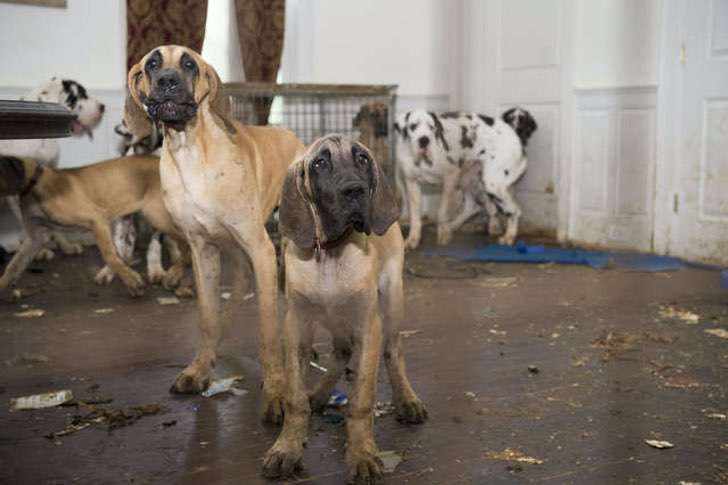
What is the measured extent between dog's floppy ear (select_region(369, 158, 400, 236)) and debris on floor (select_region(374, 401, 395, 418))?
81 cm

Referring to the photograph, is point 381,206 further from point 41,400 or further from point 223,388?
point 41,400

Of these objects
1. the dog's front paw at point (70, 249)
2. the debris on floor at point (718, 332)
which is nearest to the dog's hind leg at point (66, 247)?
the dog's front paw at point (70, 249)

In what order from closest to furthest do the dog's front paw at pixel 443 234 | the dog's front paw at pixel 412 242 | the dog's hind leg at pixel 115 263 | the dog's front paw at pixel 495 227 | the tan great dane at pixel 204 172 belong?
the tan great dane at pixel 204 172 → the dog's hind leg at pixel 115 263 → the dog's front paw at pixel 412 242 → the dog's front paw at pixel 443 234 → the dog's front paw at pixel 495 227

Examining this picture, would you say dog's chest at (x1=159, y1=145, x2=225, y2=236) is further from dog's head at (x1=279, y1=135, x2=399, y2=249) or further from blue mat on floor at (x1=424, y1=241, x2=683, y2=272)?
blue mat on floor at (x1=424, y1=241, x2=683, y2=272)

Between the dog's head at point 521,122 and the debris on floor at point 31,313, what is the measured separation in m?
3.99

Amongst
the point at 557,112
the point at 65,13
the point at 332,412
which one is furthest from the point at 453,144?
the point at 332,412

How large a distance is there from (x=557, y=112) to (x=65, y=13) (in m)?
3.84

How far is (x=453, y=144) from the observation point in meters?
7.07

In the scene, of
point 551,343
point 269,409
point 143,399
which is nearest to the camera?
point 269,409

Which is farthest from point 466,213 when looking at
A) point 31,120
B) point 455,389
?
point 31,120

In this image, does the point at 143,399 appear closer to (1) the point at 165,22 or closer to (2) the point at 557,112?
(1) the point at 165,22

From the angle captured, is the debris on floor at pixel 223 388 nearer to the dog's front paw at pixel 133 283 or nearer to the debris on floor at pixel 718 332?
the dog's front paw at pixel 133 283

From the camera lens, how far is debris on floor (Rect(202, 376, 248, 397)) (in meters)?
3.28

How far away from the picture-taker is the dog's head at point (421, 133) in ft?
22.7
